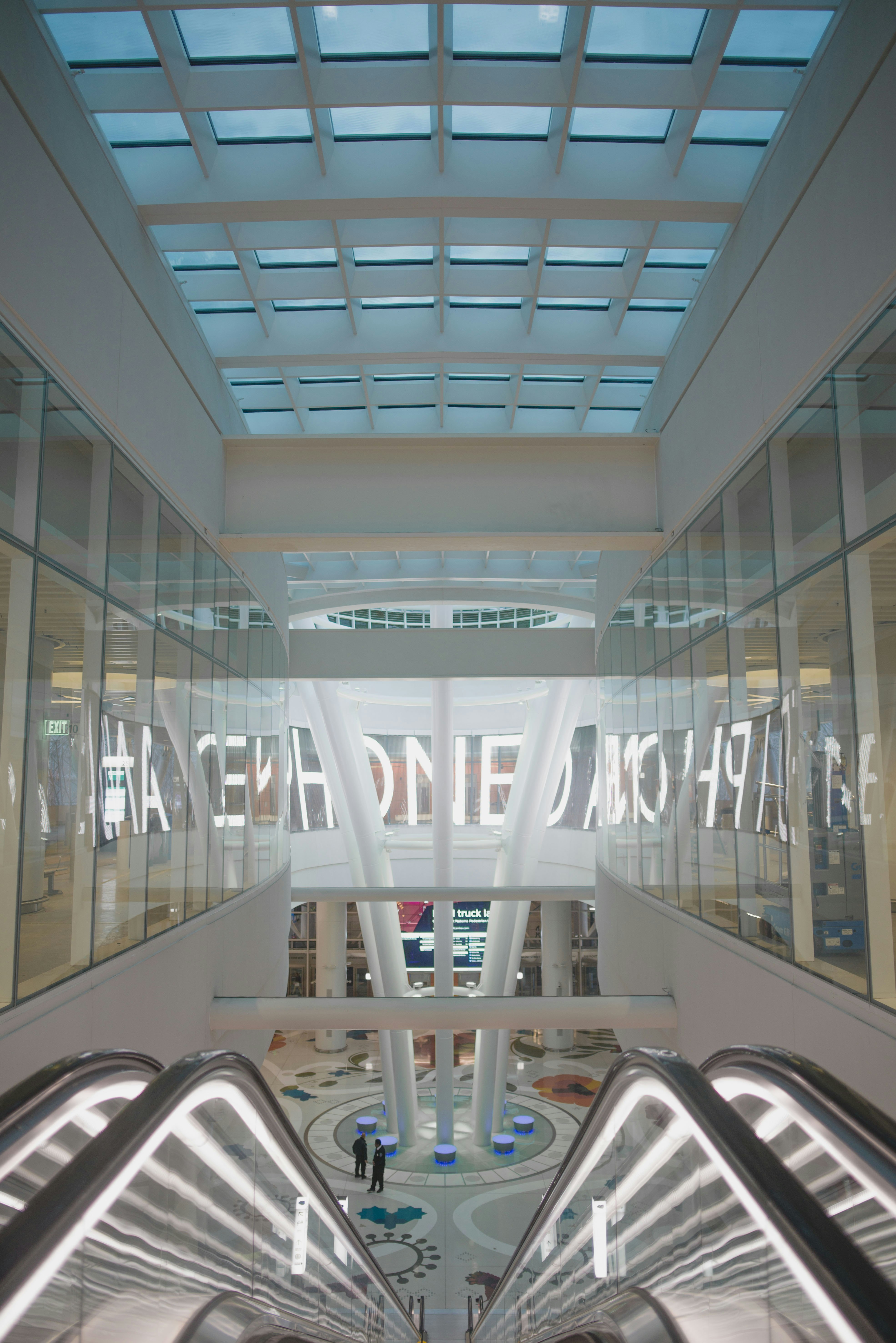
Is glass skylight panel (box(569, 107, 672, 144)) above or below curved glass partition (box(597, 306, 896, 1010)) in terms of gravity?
above

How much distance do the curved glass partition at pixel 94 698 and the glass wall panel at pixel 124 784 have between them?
0.9 inches

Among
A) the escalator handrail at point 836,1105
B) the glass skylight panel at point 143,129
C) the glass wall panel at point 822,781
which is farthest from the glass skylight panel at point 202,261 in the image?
the escalator handrail at point 836,1105

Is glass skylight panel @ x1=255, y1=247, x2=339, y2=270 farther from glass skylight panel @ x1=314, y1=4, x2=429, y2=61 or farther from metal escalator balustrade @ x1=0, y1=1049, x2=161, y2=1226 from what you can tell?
metal escalator balustrade @ x1=0, y1=1049, x2=161, y2=1226

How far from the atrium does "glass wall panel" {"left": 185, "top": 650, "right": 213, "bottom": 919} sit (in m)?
0.11

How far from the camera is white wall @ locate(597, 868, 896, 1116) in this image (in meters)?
5.59

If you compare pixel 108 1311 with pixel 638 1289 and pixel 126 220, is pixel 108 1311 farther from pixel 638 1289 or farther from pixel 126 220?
pixel 126 220

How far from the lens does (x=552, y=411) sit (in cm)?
1348

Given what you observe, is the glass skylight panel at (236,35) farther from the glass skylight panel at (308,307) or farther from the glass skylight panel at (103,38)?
the glass skylight panel at (308,307)

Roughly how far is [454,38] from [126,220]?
3.30 meters

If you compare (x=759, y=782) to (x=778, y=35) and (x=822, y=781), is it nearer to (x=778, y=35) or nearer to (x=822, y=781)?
(x=822, y=781)

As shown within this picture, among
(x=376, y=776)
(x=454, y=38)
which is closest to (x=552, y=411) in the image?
(x=454, y=38)

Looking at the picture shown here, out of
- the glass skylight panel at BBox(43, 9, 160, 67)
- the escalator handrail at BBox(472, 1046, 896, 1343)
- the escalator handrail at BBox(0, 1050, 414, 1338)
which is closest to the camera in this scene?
the escalator handrail at BBox(472, 1046, 896, 1343)

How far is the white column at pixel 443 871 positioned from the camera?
79.3ft

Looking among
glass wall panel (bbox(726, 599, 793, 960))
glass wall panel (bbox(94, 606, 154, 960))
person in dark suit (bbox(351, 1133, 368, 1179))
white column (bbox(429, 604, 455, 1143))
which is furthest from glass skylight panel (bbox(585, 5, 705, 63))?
person in dark suit (bbox(351, 1133, 368, 1179))
